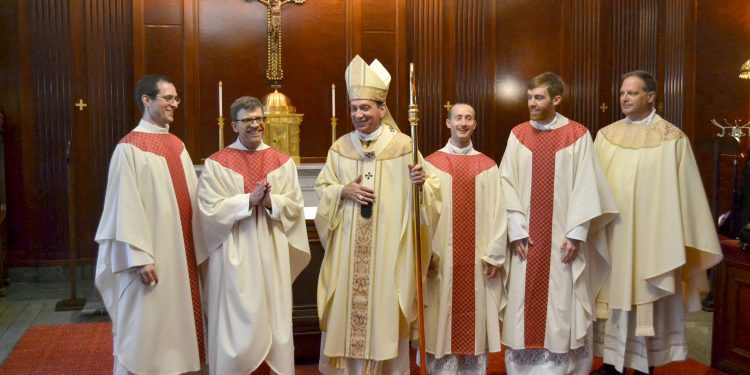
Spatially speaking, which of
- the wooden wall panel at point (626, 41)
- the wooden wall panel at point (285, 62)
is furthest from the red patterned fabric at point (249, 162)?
the wooden wall panel at point (626, 41)

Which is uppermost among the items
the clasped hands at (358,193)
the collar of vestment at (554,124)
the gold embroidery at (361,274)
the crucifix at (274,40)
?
the crucifix at (274,40)

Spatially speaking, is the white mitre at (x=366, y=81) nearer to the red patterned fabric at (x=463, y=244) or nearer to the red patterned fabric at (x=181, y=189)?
the red patterned fabric at (x=463, y=244)

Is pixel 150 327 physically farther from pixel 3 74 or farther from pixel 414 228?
pixel 3 74

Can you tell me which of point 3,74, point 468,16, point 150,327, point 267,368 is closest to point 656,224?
point 267,368

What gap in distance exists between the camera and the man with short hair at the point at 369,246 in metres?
4.34

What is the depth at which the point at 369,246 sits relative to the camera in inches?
173

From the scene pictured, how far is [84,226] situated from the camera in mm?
8172

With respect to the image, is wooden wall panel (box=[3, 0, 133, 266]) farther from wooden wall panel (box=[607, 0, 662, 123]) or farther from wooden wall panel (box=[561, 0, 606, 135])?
wooden wall panel (box=[607, 0, 662, 123])

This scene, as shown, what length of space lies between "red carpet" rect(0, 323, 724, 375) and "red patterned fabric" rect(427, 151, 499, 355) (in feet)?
2.66

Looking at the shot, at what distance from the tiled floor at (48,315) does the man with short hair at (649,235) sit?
1.15 meters

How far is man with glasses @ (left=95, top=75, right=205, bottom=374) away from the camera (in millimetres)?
4047

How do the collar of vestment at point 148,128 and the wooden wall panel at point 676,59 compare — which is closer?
the collar of vestment at point 148,128

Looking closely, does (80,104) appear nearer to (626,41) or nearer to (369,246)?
(369,246)

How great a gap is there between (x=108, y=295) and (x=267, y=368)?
1016 mm
